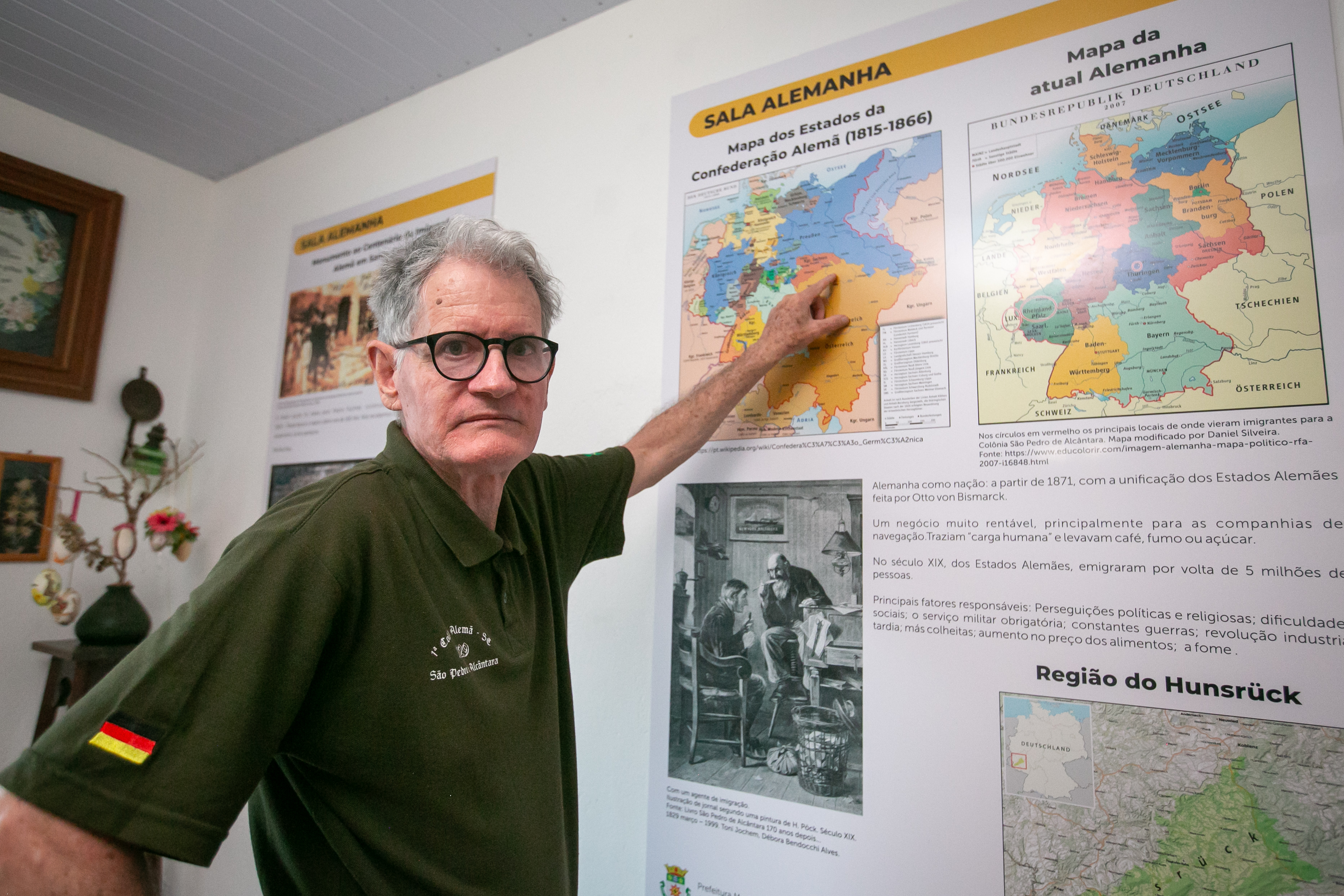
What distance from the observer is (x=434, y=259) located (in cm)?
102

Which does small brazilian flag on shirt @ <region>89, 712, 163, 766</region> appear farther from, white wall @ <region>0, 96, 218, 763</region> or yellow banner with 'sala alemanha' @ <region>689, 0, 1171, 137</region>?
white wall @ <region>0, 96, 218, 763</region>

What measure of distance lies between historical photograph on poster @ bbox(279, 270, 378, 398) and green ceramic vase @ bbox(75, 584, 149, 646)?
775 mm

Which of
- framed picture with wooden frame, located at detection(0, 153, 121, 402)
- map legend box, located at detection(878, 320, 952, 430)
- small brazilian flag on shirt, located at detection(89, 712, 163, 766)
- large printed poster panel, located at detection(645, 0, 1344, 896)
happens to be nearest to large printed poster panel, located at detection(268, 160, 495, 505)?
framed picture with wooden frame, located at detection(0, 153, 121, 402)

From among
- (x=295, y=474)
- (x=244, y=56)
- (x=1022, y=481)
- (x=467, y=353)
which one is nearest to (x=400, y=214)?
(x=244, y=56)

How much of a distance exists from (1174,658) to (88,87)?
2988 millimetres

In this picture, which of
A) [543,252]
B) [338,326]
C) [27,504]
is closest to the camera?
[543,252]

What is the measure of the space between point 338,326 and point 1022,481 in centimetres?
185

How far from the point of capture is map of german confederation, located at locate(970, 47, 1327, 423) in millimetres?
926

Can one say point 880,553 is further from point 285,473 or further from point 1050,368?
point 285,473

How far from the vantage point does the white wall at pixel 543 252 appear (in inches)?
55.3

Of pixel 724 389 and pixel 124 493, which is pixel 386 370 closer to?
pixel 724 389

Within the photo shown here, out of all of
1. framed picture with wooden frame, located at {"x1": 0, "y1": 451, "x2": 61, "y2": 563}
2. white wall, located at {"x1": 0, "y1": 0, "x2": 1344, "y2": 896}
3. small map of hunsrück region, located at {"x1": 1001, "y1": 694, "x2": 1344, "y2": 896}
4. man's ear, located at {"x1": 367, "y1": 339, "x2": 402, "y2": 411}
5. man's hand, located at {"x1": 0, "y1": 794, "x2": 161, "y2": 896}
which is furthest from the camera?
framed picture with wooden frame, located at {"x1": 0, "y1": 451, "x2": 61, "y2": 563}

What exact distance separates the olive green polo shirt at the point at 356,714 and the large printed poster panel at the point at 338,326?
1.02m

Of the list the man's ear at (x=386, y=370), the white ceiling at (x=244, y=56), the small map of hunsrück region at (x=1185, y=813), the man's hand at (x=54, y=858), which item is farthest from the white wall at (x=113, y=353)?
the small map of hunsrück region at (x=1185, y=813)
